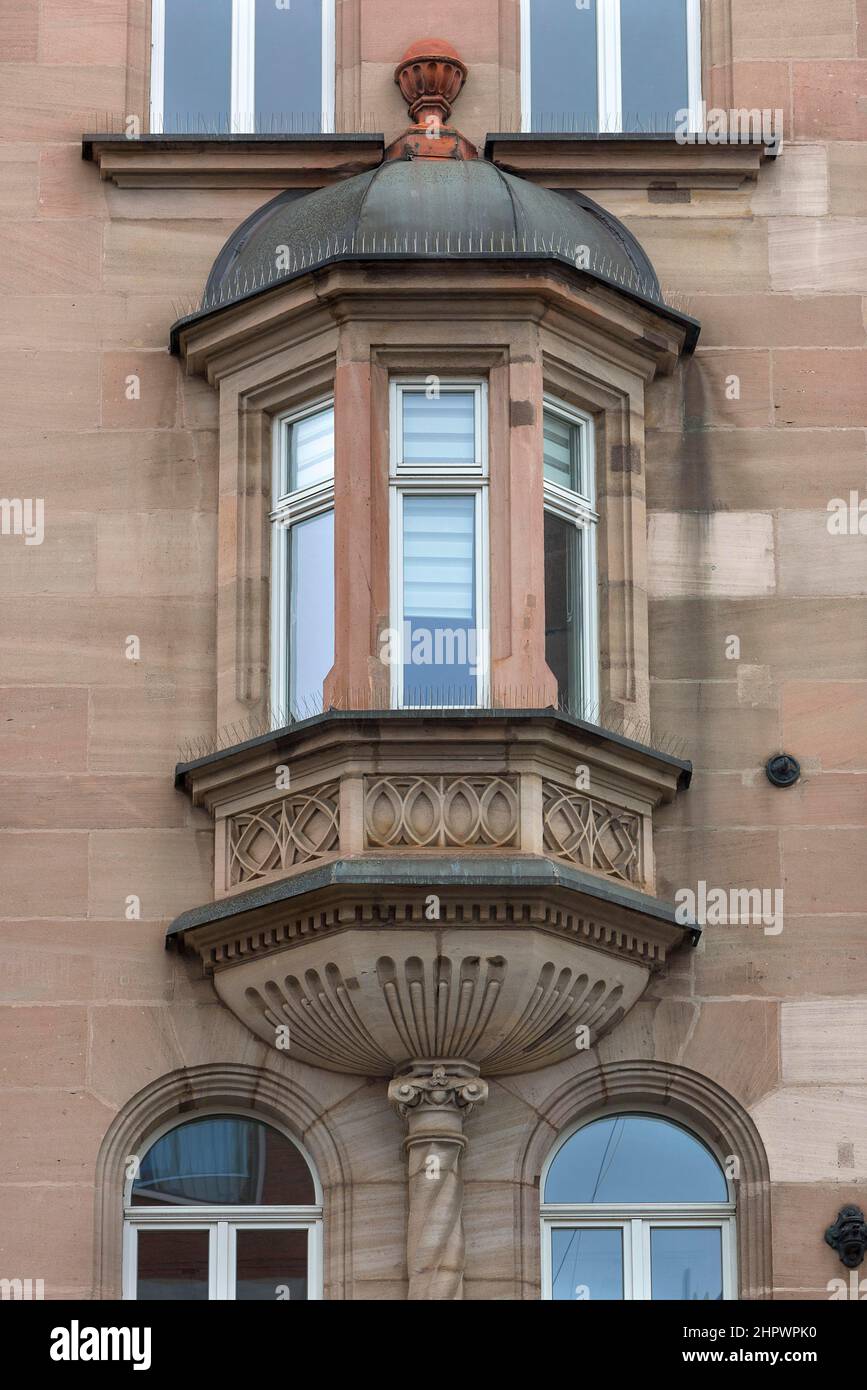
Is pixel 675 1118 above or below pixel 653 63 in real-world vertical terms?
below

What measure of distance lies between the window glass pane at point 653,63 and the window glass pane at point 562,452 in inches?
89.9

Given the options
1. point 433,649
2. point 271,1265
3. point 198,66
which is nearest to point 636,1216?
point 271,1265

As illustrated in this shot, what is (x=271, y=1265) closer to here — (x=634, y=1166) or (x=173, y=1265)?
(x=173, y=1265)

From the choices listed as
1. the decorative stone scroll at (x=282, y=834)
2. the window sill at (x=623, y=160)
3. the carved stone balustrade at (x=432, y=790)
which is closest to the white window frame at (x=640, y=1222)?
the carved stone balustrade at (x=432, y=790)

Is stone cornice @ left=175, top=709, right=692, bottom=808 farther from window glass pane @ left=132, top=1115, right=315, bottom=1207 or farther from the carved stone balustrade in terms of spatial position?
window glass pane @ left=132, top=1115, right=315, bottom=1207

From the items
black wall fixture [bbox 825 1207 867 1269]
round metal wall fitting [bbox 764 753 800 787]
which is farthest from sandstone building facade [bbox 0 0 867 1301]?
black wall fixture [bbox 825 1207 867 1269]

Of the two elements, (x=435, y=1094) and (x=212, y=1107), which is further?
(x=212, y=1107)

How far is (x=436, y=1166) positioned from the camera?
1909 cm

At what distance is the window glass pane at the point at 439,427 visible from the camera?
20438 millimetres

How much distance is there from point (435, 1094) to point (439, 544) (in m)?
3.13

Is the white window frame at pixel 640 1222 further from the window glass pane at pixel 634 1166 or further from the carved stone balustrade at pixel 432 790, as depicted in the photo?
the carved stone balustrade at pixel 432 790

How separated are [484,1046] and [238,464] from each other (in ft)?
12.2

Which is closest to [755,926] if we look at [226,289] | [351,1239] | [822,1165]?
[822,1165]
